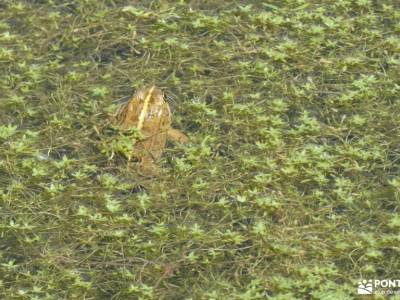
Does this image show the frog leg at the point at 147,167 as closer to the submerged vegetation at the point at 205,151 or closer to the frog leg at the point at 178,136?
the submerged vegetation at the point at 205,151

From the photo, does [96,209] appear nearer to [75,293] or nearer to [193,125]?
[75,293]

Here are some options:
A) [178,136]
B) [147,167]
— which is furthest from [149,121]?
[147,167]

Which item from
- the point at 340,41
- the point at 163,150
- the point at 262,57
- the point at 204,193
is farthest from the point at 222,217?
the point at 340,41

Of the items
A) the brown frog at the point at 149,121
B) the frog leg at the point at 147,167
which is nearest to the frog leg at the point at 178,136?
the brown frog at the point at 149,121

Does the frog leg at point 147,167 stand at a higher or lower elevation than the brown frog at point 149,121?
lower

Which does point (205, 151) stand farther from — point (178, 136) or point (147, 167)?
point (147, 167)

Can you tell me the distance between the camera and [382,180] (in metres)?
4.21

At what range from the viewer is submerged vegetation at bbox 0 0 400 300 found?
12.8 feet

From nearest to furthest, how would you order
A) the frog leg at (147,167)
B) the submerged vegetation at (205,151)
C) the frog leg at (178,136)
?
the submerged vegetation at (205,151) → the frog leg at (147,167) → the frog leg at (178,136)

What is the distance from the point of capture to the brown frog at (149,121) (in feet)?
14.3

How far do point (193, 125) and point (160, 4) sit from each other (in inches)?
42.3

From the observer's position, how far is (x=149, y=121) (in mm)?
4430

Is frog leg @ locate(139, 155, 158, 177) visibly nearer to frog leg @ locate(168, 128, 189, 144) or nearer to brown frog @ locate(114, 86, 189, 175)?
brown frog @ locate(114, 86, 189, 175)

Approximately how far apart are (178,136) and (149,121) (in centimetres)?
21
